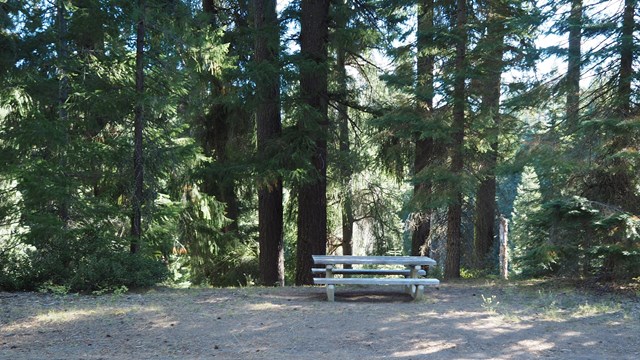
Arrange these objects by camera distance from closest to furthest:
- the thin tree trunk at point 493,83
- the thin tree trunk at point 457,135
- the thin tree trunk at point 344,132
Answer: the thin tree trunk at point 493,83 < the thin tree trunk at point 457,135 < the thin tree trunk at point 344,132

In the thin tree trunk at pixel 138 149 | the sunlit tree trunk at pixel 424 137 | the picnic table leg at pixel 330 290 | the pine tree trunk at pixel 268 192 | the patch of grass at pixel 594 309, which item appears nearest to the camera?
the patch of grass at pixel 594 309

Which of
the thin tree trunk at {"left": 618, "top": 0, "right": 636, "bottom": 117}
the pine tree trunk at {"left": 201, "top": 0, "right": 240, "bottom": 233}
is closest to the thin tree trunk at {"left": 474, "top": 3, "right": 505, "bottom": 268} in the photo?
the thin tree trunk at {"left": 618, "top": 0, "right": 636, "bottom": 117}

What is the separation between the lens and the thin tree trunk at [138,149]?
10695mm

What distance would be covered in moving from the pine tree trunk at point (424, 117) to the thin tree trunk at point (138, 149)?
221 inches

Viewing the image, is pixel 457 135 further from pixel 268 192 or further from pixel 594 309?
pixel 594 309

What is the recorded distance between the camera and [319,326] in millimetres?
7328

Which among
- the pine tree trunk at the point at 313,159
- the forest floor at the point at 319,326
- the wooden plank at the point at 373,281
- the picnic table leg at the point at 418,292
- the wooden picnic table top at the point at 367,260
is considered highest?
the pine tree trunk at the point at 313,159

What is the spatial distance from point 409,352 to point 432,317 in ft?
5.27

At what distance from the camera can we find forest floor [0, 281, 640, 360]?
6352 mm

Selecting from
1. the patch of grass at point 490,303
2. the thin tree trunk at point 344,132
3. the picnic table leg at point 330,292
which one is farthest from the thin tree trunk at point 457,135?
the picnic table leg at point 330,292

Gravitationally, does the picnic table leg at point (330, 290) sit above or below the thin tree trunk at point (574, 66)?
below

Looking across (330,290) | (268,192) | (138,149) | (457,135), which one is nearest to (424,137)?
(457,135)

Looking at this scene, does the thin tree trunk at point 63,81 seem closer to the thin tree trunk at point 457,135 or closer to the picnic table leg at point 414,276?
the picnic table leg at point 414,276

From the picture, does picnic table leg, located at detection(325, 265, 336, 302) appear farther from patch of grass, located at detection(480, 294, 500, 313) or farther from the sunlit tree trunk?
the sunlit tree trunk
